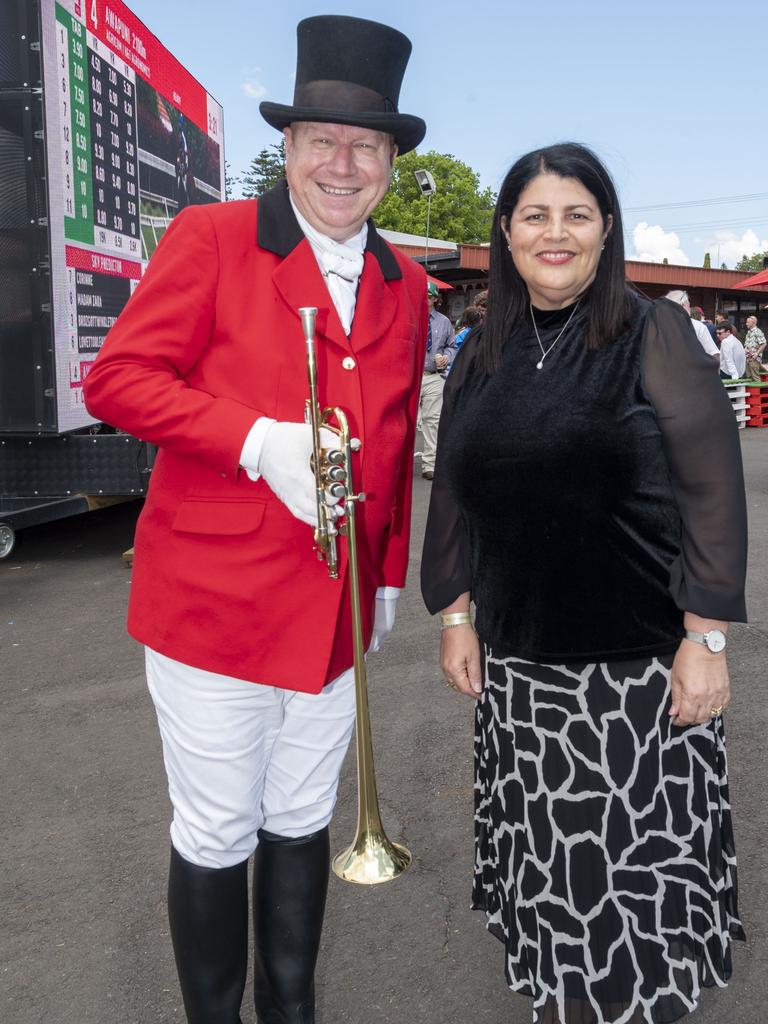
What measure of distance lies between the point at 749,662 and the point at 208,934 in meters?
3.42

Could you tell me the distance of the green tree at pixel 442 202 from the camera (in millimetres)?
50781

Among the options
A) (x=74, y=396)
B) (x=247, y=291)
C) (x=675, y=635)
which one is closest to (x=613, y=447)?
(x=675, y=635)

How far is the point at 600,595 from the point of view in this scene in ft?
6.68

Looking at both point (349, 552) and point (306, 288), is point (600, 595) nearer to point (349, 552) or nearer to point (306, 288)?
point (349, 552)

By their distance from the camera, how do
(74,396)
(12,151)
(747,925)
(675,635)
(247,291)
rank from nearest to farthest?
(247,291) → (675,635) → (747,925) → (12,151) → (74,396)

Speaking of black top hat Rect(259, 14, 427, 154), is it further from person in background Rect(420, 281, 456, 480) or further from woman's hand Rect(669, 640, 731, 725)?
person in background Rect(420, 281, 456, 480)

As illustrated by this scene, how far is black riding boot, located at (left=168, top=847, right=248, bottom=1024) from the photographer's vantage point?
6.68 ft

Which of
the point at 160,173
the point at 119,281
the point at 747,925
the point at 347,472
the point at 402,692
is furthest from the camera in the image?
the point at 160,173

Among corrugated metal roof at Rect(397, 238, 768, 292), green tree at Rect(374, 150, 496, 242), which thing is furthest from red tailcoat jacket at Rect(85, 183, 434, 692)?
green tree at Rect(374, 150, 496, 242)

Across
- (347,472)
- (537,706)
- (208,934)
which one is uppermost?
(347,472)

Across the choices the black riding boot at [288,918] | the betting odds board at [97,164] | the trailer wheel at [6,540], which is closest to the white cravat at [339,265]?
the black riding boot at [288,918]

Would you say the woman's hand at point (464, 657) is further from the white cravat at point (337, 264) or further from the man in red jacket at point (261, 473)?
the white cravat at point (337, 264)

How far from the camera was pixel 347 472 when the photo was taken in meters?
1.78

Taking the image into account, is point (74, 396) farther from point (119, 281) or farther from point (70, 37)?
point (70, 37)
